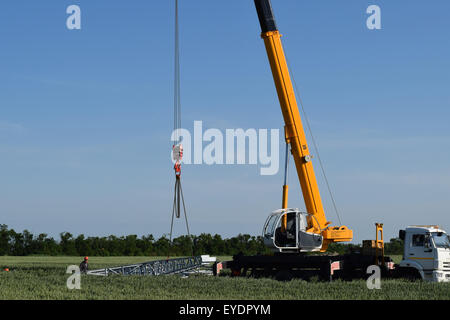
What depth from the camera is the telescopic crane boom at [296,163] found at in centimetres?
2611

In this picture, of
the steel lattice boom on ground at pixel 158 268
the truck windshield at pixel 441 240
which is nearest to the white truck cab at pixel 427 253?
the truck windshield at pixel 441 240

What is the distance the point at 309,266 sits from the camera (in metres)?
26.1

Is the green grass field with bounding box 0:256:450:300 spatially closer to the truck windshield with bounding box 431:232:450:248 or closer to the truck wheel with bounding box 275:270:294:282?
the truck wheel with bounding box 275:270:294:282

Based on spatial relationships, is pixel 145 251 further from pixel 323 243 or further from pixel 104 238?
pixel 323 243

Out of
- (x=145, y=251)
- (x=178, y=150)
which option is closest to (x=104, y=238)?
(x=145, y=251)

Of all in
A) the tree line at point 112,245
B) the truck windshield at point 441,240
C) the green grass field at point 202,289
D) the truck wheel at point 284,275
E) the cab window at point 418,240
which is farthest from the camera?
the tree line at point 112,245

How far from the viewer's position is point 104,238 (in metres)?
77.7

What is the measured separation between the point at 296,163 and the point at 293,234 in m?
3.33

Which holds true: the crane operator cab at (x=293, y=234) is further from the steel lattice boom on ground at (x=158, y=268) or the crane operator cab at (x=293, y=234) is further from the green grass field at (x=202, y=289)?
the steel lattice boom on ground at (x=158, y=268)

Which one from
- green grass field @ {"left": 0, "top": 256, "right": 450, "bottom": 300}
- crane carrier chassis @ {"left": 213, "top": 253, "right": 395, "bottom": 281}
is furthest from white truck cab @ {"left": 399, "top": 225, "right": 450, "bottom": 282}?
green grass field @ {"left": 0, "top": 256, "right": 450, "bottom": 300}

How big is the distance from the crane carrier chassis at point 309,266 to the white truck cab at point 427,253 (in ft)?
4.16

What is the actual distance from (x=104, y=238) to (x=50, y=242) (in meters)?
7.85

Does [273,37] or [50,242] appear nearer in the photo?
[273,37]

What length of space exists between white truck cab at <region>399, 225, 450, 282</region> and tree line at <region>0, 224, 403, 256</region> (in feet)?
147
